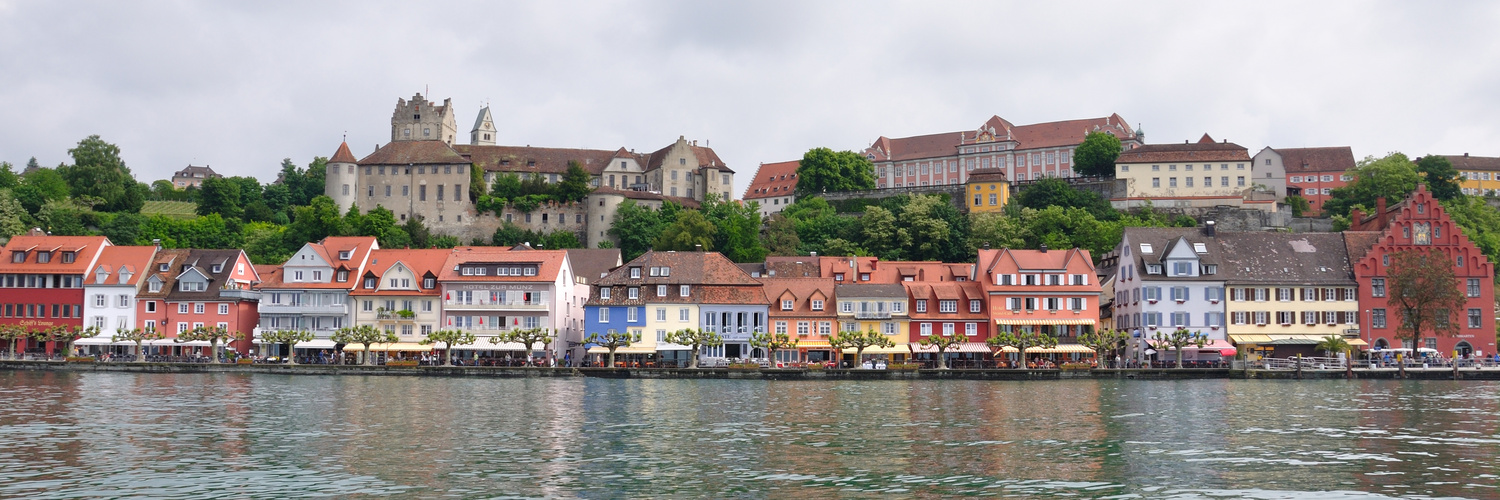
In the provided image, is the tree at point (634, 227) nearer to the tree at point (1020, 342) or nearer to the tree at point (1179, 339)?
the tree at point (1020, 342)

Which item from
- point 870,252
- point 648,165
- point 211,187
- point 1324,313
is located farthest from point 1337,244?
point 211,187

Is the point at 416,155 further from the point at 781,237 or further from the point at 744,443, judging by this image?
the point at 744,443

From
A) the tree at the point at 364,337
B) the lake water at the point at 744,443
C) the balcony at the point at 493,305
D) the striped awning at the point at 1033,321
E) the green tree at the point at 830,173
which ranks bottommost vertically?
the lake water at the point at 744,443

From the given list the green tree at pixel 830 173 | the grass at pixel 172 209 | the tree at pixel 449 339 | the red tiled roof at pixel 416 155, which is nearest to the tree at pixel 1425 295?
the tree at pixel 449 339

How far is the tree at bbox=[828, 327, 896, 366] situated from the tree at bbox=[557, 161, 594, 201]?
57.3 metres

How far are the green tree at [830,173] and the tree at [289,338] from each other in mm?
69982

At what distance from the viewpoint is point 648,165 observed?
154875mm

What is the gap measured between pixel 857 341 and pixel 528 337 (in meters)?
19.6

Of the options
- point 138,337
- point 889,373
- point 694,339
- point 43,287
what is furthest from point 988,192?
point 43,287

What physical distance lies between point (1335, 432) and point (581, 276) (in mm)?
68372

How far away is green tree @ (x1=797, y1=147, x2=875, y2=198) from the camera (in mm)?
150000

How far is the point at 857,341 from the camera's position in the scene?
82.0 metres

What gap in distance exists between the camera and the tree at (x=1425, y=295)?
285 ft

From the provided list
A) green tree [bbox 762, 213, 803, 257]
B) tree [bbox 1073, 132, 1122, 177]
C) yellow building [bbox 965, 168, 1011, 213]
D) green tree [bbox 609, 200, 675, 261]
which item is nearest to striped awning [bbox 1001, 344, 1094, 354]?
green tree [bbox 762, 213, 803, 257]
